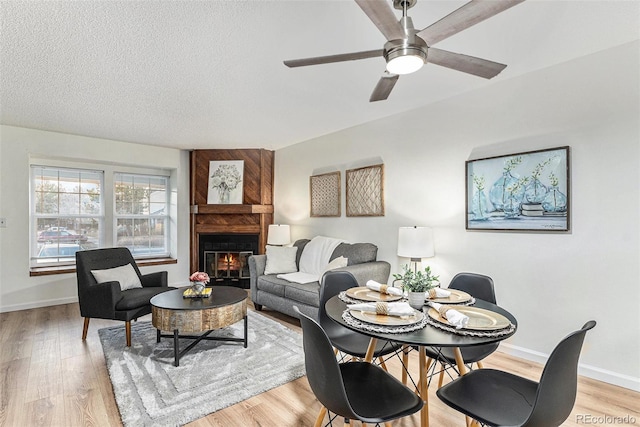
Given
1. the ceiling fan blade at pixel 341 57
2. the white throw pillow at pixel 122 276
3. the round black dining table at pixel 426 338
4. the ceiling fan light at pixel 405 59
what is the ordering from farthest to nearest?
the white throw pillow at pixel 122 276 → the ceiling fan blade at pixel 341 57 → the ceiling fan light at pixel 405 59 → the round black dining table at pixel 426 338

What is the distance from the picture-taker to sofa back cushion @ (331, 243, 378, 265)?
148 inches

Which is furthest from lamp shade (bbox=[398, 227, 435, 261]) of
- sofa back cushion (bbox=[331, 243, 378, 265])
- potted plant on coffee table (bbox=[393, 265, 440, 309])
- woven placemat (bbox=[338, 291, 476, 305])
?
potted plant on coffee table (bbox=[393, 265, 440, 309])

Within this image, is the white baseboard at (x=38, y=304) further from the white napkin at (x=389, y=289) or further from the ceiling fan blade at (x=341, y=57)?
the ceiling fan blade at (x=341, y=57)

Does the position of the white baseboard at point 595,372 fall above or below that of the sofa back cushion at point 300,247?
below

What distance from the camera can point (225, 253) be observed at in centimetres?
560

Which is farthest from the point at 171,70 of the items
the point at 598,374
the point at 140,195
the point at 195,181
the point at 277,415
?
the point at 598,374

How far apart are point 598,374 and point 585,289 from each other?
62 centimetres

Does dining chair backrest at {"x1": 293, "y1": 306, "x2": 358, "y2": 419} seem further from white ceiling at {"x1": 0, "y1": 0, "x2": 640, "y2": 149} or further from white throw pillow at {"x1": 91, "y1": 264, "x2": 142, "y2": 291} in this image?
white throw pillow at {"x1": 91, "y1": 264, "x2": 142, "y2": 291}

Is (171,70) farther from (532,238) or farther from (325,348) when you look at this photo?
(532,238)

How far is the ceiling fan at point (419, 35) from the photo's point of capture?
130cm

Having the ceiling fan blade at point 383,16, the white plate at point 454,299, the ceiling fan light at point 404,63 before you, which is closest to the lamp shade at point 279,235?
the white plate at point 454,299

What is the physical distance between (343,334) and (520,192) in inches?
76.4

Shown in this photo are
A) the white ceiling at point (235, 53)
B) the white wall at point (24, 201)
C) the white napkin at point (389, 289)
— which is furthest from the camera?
the white wall at point (24, 201)

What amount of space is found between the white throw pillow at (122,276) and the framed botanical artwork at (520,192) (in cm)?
355
